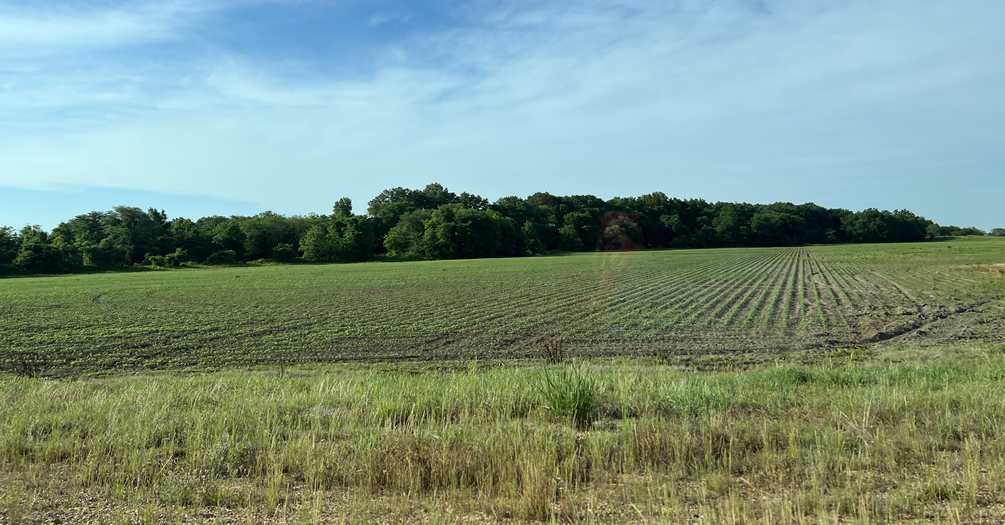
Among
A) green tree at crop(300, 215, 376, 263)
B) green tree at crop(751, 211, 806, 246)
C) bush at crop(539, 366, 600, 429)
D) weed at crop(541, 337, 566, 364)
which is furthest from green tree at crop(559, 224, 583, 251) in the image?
bush at crop(539, 366, 600, 429)

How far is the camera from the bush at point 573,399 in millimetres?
6090

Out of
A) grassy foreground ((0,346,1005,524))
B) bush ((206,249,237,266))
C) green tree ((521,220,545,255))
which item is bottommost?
grassy foreground ((0,346,1005,524))

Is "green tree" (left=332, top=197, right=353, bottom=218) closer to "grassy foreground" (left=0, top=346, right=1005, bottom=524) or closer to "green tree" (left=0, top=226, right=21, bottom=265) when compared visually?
"green tree" (left=0, top=226, right=21, bottom=265)

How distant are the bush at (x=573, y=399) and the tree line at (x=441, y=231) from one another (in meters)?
92.1

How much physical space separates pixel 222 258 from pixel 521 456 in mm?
99671

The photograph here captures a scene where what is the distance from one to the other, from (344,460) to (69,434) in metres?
3.11

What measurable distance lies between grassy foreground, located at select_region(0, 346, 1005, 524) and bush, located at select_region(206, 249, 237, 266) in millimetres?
93607

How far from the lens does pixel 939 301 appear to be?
24.5 metres

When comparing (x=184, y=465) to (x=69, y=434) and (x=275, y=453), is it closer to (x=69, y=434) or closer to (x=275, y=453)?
(x=275, y=453)

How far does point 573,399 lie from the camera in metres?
6.17

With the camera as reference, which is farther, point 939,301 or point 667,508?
point 939,301

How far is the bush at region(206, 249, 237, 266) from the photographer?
9150 centimetres

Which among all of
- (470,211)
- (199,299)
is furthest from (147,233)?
(199,299)

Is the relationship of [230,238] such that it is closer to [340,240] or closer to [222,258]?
[222,258]
